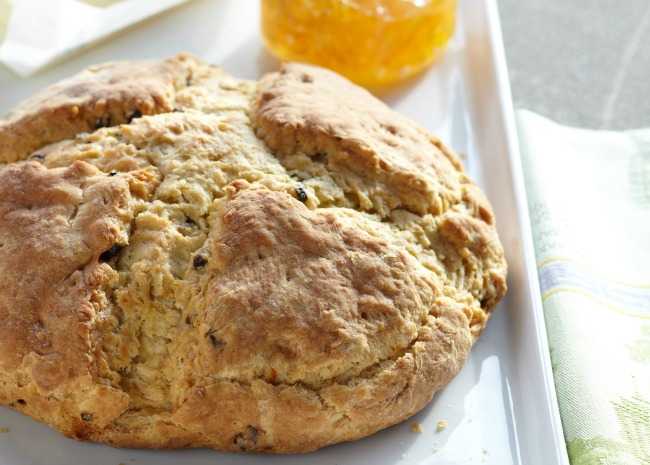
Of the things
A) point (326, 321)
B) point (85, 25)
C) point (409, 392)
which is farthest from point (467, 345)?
point (85, 25)

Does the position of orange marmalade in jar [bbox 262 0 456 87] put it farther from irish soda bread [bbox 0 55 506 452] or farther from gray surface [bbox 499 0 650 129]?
gray surface [bbox 499 0 650 129]

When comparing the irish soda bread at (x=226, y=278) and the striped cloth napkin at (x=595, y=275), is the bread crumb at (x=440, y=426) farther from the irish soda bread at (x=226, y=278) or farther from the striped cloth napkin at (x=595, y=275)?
the striped cloth napkin at (x=595, y=275)

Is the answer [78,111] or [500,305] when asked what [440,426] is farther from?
[78,111]

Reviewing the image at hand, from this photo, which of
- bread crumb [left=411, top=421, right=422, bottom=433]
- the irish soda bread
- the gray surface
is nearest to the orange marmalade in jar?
the irish soda bread

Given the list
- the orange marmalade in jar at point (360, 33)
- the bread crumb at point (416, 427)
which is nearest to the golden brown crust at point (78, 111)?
the orange marmalade in jar at point (360, 33)

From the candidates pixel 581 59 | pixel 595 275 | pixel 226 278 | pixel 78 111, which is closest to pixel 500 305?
pixel 595 275
